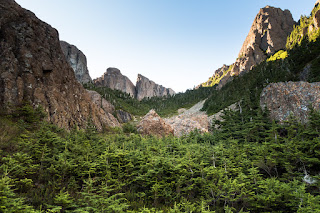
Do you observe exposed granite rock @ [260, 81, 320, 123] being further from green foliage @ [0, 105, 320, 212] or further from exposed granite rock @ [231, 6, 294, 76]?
exposed granite rock @ [231, 6, 294, 76]

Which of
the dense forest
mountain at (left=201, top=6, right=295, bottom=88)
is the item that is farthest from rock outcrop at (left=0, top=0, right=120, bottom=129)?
mountain at (left=201, top=6, right=295, bottom=88)

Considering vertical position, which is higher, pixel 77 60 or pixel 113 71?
pixel 113 71

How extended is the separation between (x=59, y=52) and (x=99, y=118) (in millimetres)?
10102

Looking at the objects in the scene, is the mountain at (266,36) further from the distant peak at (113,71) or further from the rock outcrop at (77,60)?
the rock outcrop at (77,60)

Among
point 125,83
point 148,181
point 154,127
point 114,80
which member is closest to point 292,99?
point 154,127

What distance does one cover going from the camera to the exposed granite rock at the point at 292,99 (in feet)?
55.2

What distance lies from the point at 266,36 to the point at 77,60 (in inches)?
5417

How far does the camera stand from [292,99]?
18016 millimetres

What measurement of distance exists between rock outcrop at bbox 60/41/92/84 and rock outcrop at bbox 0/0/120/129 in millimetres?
98883

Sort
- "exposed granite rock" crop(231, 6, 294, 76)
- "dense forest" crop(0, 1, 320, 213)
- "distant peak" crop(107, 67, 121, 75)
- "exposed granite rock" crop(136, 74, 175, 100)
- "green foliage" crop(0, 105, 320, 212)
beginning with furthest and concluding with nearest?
1. "exposed granite rock" crop(136, 74, 175, 100)
2. "distant peak" crop(107, 67, 121, 75)
3. "exposed granite rock" crop(231, 6, 294, 76)
4. "green foliage" crop(0, 105, 320, 212)
5. "dense forest" crop(0, 1, 320, 213)

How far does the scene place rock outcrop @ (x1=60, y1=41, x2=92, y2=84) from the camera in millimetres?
110312

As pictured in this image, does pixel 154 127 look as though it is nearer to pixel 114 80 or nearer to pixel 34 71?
pixel 34 71

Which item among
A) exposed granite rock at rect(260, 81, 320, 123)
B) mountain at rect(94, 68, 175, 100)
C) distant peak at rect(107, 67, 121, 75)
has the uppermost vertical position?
distant peak at rect(107, 67, 121, 75)

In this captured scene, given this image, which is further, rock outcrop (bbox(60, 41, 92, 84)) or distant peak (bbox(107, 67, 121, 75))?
distant peak (bbox(107, 67, 121, 75))
